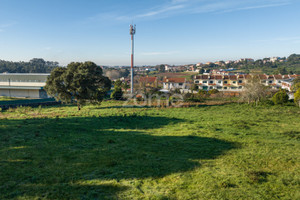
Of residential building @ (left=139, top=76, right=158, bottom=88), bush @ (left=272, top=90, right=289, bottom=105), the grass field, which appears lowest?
the grass field

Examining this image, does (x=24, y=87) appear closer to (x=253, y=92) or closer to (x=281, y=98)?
(x=253, y=92)

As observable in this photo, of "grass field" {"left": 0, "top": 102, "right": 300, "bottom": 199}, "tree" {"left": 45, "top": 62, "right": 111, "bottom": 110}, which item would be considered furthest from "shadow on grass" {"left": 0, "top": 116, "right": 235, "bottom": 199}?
"tree" {"left": 45, "top": 62, "right": 111, "bottom": 110}

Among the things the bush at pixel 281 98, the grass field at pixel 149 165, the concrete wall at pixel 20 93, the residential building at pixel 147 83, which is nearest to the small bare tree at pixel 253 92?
the bush at pixel 281 98

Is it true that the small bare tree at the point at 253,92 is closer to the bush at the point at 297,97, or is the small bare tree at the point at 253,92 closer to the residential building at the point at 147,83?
the bush at the point at 297,97

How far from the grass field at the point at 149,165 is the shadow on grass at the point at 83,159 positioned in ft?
0.10

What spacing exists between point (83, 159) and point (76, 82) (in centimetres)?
2064

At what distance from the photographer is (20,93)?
50.9 metres

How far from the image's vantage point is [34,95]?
162 ft

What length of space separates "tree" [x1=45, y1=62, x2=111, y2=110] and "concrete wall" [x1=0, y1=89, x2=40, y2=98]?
22610mm

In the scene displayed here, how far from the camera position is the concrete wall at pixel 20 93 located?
161 ft

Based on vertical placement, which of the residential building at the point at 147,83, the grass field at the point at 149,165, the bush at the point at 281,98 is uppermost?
the residential building at the point at 147,83

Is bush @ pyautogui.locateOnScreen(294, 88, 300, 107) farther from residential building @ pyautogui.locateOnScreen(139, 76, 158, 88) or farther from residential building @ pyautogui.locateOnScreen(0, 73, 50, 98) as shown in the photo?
residential building @ pyautogui.locateOnScreen(0, 73, 50, 98)

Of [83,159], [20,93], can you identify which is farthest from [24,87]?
[83,159]

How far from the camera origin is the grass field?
6.95 meters
